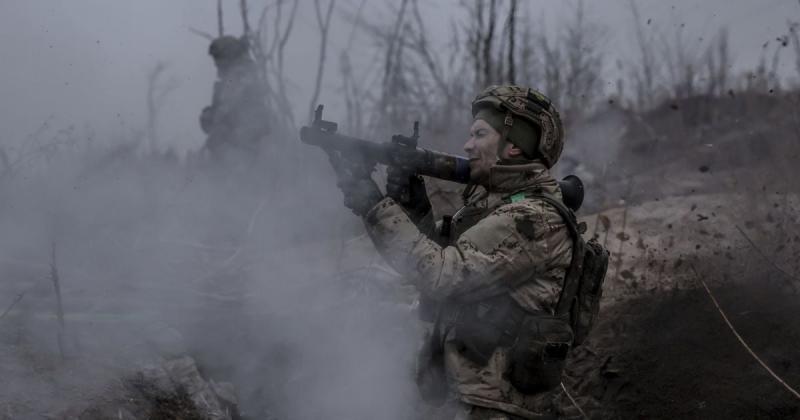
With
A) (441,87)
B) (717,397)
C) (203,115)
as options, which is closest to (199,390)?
(717,397)

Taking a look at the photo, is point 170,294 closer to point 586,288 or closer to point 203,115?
point 586,288

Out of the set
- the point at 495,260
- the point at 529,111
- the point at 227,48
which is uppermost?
the point at 227,48

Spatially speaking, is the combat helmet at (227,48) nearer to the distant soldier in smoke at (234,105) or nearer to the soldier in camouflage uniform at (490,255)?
the distant soldier in smoke at (234,105)

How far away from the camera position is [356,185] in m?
2.56

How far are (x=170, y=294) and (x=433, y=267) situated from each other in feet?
11.0

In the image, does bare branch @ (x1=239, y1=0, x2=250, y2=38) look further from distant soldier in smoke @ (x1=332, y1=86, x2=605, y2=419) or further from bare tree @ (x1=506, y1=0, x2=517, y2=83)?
distant soldier in smoke @ (x1=332, y1=86, x2=605, y2=419)

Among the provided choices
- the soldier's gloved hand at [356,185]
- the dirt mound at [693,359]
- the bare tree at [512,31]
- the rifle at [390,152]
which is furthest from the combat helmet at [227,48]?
the soldier's gloved hand at [356,185]

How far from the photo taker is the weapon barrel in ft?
8.65

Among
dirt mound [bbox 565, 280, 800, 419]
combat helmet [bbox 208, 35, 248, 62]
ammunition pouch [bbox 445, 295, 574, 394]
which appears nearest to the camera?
ammunition pouch [bbox 445, 295, 574, 394]

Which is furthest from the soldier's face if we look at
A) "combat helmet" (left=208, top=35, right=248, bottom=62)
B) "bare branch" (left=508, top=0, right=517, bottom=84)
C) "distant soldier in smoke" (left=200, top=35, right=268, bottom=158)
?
"combat helmet" (left=208, top=35, right=248, bottom=62)

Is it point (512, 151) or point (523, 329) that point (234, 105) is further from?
point (523, 329)

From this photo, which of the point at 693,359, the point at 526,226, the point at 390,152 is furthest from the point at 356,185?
the point at 693,359

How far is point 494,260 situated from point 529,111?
0.60 meters

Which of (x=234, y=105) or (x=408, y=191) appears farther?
(x=234, y=105)
